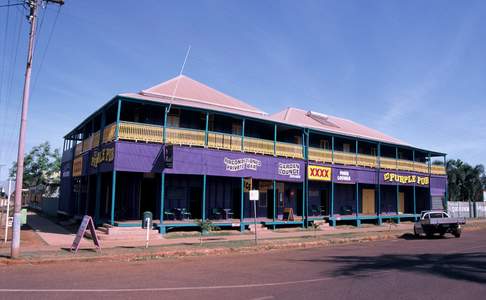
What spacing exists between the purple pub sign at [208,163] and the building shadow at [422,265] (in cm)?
980

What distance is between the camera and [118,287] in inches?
352

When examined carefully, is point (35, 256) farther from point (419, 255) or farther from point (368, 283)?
point (419, 255)

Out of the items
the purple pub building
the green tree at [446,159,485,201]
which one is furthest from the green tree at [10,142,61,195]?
the green tree at [446,159,485,201]

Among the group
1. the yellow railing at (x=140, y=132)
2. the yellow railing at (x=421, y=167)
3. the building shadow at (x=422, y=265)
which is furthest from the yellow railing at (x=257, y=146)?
the yellow railing at (x=421, y=167)

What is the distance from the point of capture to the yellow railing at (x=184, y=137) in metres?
21.5

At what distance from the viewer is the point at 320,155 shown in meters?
28.6

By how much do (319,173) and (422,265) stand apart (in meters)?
16.0

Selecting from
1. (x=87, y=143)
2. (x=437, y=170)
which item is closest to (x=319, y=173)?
(x=87, y=143)

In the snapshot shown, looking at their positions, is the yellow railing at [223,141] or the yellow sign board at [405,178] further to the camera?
the yellow sign board at [405,178]

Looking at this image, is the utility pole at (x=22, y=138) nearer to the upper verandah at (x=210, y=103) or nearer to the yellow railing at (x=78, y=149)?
the upper verandah at (x=210, y=103)

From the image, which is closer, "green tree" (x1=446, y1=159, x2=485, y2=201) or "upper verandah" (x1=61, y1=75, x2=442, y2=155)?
"upper verandah" (x1=61, y1=75, x2=442, y2=155)

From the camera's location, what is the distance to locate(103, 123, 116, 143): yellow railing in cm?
2033

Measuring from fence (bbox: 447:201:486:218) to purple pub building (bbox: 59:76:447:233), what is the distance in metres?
10.8

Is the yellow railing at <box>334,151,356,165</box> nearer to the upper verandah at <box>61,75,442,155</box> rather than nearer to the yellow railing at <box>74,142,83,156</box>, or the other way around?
the upper verandah at <box>61,75,442,155</box>
